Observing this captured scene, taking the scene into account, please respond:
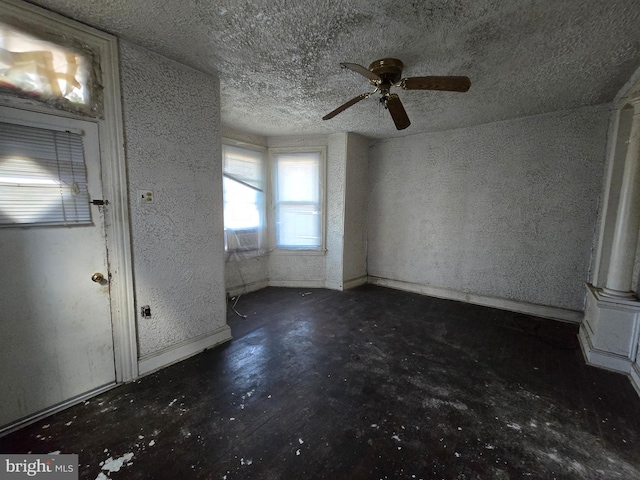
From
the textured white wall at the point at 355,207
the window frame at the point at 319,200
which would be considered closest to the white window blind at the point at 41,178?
the window frame at the point at 319,200

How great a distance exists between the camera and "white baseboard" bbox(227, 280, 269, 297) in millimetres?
3925

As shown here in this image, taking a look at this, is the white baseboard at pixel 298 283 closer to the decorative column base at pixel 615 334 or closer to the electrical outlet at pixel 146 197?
the electrical outlet at pixel 146 197

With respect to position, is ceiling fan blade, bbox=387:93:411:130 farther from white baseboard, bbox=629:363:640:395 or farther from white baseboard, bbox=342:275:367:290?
white baseboard, bbox=342:275:367:290

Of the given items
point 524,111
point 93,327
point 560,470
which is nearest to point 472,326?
point 560,470

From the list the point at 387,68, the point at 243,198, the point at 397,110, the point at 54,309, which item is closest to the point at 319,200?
the point at 243,198

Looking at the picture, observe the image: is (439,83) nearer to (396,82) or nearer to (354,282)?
(396,82)

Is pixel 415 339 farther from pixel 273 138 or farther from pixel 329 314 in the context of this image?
pixel 273 138

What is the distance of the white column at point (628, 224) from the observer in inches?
86.7

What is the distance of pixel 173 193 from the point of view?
2.16 m

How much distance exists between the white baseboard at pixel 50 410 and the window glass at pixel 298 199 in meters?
2.84

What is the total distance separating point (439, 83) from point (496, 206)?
2.36 metres

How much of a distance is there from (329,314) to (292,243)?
4.90 ft

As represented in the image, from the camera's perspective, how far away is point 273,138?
4.27m

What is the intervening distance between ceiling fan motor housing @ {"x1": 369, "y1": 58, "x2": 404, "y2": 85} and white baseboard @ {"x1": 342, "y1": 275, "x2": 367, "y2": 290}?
2.97 m
